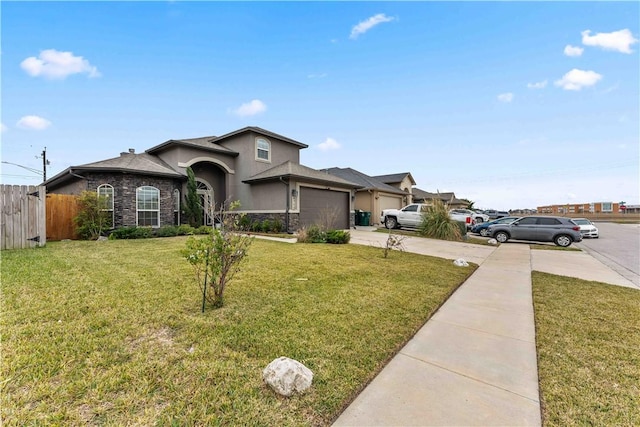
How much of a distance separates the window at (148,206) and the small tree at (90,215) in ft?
5.34

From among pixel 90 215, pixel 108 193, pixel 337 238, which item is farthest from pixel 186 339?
pixel 108 193

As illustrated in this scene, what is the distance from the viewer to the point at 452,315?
13.4ft

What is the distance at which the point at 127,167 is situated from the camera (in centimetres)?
1256

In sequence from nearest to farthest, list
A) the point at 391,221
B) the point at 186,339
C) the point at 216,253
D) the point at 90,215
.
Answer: the point at 186,339, the point at 216,253, the point at 90,215, the point at 391,221

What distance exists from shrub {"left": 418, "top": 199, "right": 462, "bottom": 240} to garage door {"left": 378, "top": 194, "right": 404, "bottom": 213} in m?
8.12

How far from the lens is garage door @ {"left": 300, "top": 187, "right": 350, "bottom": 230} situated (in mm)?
15297

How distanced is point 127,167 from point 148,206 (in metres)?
2.16

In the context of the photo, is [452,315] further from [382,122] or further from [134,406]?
[382,122]

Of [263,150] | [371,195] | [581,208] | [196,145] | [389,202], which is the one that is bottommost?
[581,208]

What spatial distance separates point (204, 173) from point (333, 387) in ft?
56.3

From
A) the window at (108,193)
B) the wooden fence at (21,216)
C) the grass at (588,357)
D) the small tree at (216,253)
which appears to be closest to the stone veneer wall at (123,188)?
the window at (108,193)

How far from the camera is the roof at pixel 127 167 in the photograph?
40.0 feet

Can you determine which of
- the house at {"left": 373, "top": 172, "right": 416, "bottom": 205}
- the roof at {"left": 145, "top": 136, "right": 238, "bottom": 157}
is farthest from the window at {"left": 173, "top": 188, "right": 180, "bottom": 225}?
the house at {"left": 373, "top": 172, "right": 416, "bottom": 205}

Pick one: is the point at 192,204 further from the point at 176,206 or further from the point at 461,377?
the point at 461,377
